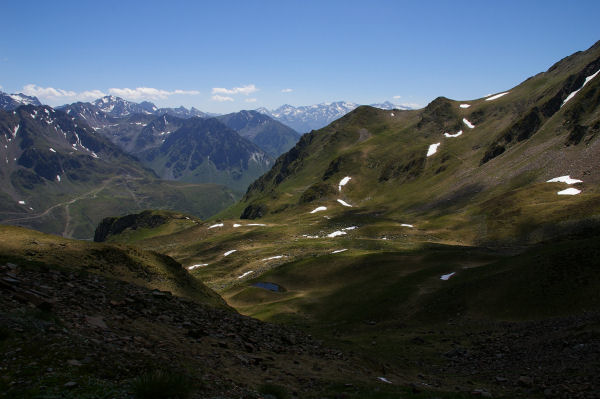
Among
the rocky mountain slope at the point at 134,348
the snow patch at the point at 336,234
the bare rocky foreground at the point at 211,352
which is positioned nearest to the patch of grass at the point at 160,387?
the rocky mountain slope at the point at 134,348

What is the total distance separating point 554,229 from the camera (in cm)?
9481

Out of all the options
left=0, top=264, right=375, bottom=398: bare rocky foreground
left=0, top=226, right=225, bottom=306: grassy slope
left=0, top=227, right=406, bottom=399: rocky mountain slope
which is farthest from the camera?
left=0, top=226, right=225, bottom=306: grassy slope

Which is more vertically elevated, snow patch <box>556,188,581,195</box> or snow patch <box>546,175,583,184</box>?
snow patch <box>546,175,583,184</box>

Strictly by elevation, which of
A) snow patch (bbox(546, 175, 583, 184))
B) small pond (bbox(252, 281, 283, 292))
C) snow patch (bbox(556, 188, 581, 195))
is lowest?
small pond (bbox(252, 281, 283, 292))

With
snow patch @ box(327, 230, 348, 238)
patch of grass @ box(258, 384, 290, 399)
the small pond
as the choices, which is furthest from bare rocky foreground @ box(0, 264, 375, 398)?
snow patch @ box(327, 230, 348, 238)

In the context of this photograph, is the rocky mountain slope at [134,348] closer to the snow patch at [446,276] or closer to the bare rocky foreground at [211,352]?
the bare rocky foreground at [211,352]

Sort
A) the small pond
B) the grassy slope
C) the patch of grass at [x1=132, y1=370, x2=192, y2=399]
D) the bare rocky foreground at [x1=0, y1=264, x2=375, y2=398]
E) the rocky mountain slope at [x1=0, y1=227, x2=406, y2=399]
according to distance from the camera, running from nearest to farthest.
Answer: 1. the patch of grass at [x1=132, y1=370, x2=192, y2=399]
2. the rocky mountain slope at [x1=0, y1=227, x2=406, y2=399]
3. the bare rocky foreground at [x1=0, y1=264, x2=375, y2=398]
4. the grassy slope
5. the small pond

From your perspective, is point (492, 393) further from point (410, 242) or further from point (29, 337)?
point (410, 242)

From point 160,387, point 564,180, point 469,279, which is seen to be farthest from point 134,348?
point 564,180

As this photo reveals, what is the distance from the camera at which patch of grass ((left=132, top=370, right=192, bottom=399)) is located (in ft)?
Result: 38.6

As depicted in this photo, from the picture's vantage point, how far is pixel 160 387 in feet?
39.3

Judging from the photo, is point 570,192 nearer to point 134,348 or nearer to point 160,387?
point 134,348

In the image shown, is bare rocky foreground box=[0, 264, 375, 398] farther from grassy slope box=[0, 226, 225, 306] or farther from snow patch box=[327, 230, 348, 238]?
snow patch box=[327, 230, 348, 238]

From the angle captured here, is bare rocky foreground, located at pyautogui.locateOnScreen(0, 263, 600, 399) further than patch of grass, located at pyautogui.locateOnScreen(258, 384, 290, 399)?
No
